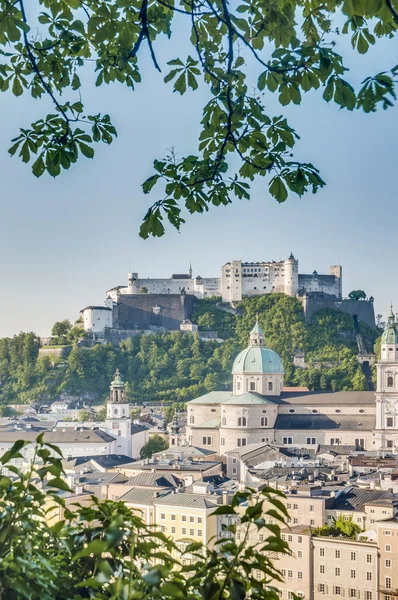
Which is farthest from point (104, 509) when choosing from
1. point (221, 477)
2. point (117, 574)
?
point (221, 477)

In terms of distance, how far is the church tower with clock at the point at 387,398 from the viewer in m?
32.4

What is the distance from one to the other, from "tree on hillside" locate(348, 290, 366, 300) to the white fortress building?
2.01 meters

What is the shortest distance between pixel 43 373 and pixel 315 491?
34753 millimetres

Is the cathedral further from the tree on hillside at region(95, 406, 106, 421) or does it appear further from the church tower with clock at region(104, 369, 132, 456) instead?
the tree on hillside at region(95, 406, 106, 421)

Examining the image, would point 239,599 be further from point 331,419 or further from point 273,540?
point 331,419

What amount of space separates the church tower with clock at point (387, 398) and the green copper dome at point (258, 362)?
4.49 m

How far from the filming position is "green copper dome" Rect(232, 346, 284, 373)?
35.9m

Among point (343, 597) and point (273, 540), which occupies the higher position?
point (273, 540)

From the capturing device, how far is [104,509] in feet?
6.54

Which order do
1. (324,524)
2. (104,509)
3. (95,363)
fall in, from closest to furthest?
(104,509)
(324,524)
(95,363)

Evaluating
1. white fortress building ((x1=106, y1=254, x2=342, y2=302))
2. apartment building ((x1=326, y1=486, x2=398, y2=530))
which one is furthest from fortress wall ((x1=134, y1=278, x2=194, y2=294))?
apartment building ((x1=326, y1=486, x2=398, y2=530))

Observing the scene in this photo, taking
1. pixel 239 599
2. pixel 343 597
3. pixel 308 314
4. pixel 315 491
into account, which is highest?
pixel 308 314

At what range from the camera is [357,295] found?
5734 centimetres

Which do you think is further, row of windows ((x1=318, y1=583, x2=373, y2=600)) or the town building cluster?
the town building cluster
